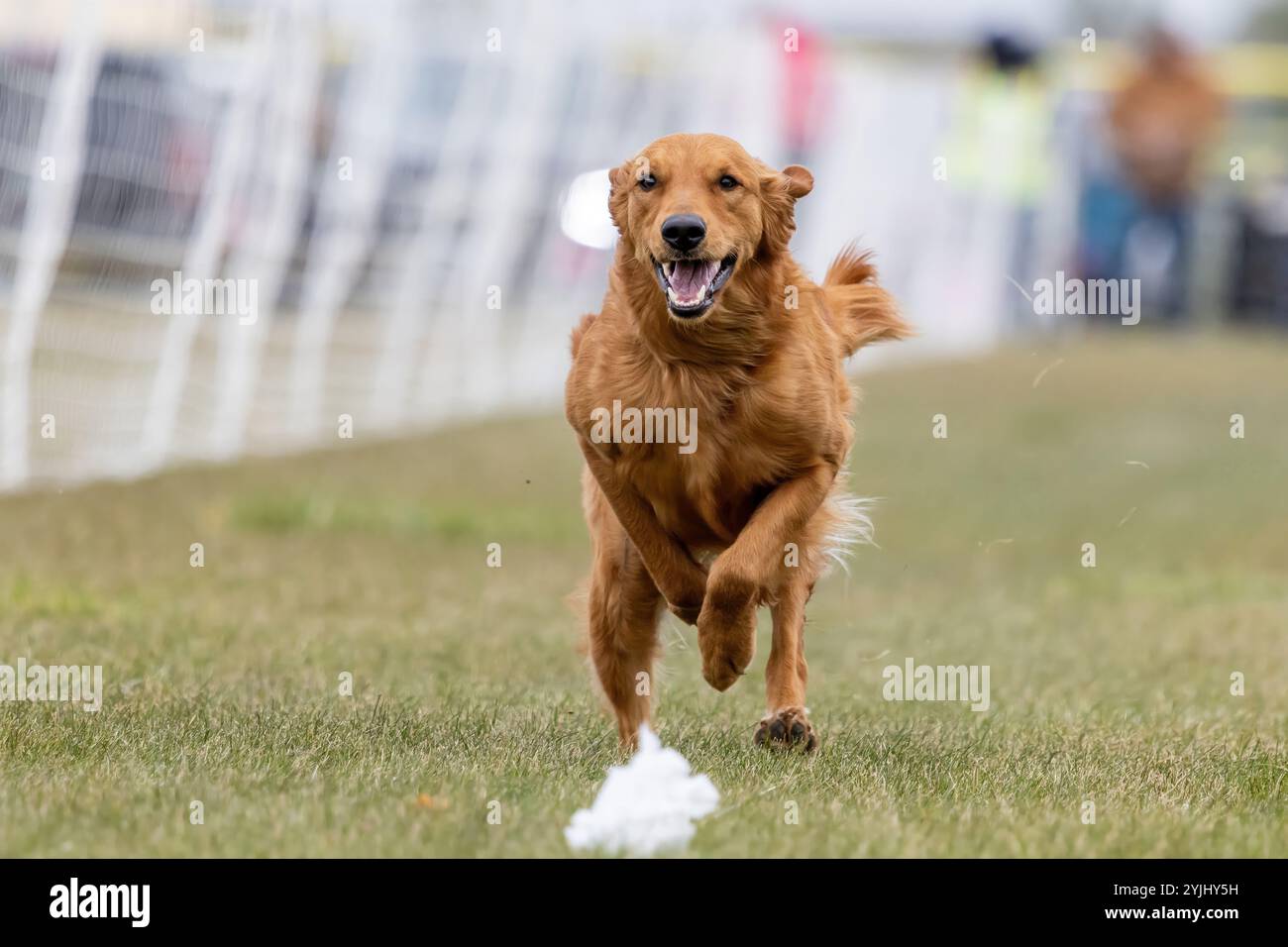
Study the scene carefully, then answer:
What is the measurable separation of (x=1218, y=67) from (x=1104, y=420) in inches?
749

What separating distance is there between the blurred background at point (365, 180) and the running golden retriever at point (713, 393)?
5.89ft

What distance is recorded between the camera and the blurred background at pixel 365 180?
963 centimetres

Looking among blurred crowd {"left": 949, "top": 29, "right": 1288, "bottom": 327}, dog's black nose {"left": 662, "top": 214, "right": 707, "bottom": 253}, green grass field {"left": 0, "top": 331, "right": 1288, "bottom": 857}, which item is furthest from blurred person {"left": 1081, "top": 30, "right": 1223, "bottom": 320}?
dog's black nose {"left": 662, "top": 214, "right": 707, "bottom": 253}

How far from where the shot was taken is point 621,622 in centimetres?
499

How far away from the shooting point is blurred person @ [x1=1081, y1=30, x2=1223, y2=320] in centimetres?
3206

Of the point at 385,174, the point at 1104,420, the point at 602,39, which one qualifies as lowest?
the point at 1104,420

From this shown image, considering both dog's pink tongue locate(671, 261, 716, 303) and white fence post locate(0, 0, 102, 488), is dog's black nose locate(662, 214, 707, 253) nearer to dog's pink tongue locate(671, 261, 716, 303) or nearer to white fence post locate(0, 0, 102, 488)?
dog's pink tongue locate(671, 261, 716, 303)

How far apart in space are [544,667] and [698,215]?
2290 millimetres

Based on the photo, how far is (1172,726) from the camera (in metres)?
5.34

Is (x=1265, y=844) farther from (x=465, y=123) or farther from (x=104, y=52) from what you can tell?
(x=465, y=123)

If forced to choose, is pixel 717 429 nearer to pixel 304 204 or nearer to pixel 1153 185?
pixel 304 204

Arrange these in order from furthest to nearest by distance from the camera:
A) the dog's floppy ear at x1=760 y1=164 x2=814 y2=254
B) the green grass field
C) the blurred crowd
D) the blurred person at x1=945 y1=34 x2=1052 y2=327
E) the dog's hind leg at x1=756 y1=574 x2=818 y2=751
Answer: the blurred crowd → the blurred person at x1=945 y1=34 x2=1052 y2=327 → the dog's hind leg at x1=756 y1=574 x2=818 y2=751 → the dog's floppy ear at x1=760 y1=164 x2=814 y2=254 → the green grass field

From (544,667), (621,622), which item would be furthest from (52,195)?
(621,622)
